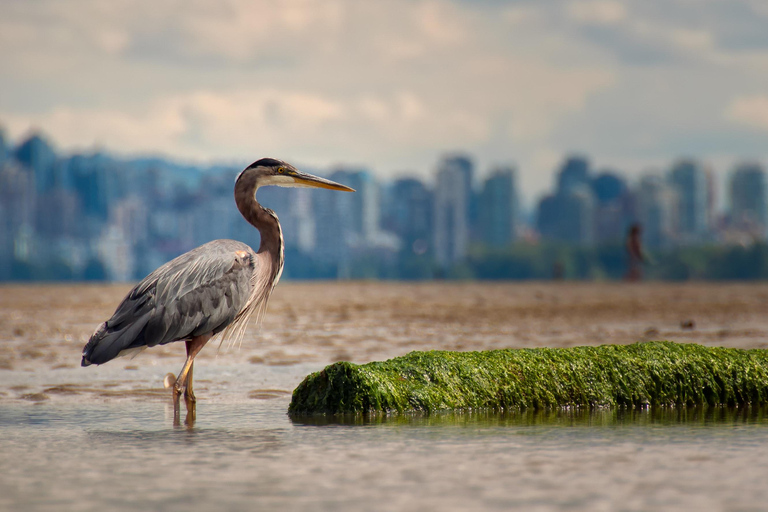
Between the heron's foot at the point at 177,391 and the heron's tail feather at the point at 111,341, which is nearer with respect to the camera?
the heron's tail feather at the point at 111,341

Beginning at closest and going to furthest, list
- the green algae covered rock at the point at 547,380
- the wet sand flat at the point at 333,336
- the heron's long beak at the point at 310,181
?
the green algae covered rock at the point at 547,380, the heron's long beak at the point at 310,181, the wet sand flat at the point at 333,336

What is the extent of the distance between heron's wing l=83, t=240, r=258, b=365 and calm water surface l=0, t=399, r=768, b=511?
2.50 ft

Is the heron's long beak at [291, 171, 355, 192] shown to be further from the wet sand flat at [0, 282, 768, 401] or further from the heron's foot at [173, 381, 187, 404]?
the heron's foot at [173, 381, 187, 404]

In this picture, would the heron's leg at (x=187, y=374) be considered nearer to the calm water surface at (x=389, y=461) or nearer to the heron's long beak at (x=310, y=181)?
the calm water surface at (x=389, y=461)

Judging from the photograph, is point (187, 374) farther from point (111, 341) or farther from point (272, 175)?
point (272, 175)

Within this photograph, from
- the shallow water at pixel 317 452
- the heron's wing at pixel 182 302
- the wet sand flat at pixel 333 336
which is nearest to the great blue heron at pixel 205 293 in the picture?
the heron's wing at pixel 182 302

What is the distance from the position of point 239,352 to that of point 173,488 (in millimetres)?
10170

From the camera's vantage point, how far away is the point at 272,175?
11508mm

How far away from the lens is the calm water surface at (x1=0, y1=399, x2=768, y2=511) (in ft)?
19.4

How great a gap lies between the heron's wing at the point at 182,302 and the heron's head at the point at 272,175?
846 millimetres

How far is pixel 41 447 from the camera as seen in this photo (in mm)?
8031

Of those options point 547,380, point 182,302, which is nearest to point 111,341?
point 182,302

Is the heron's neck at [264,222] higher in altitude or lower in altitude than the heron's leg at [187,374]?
higher

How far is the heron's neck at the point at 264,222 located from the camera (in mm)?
11461
